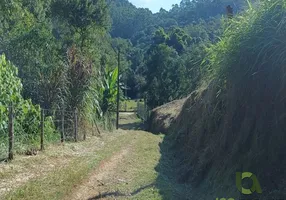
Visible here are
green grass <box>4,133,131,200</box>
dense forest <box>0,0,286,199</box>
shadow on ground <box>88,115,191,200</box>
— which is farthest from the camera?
shadow on ground <box>88,115,191,200</box>

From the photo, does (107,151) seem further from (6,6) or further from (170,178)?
(6,6)

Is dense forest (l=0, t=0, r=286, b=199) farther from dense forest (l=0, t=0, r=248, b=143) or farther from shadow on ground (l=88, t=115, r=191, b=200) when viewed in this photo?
shadow on ground (l=88, t=115, r=191, b=200)

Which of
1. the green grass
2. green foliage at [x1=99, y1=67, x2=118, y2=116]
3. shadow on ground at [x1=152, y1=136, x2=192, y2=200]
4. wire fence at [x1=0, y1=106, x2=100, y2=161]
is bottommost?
shadow on ground at [x1=152, y1=136, x2=192, y2=200]

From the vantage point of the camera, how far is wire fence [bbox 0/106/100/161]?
938cm

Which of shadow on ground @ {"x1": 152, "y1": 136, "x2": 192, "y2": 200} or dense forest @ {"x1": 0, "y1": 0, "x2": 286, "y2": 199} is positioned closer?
dense forest @ {"x1": 0, "y1": 0, "x2": 286, "y2": 199}

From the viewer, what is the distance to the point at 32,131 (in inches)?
472

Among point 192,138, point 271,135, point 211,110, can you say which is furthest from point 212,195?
point 192,138

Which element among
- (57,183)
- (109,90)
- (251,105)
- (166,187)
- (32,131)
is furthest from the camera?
(109,90)

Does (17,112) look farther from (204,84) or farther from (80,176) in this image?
(204,84)

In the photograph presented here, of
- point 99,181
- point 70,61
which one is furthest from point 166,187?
point 70,61

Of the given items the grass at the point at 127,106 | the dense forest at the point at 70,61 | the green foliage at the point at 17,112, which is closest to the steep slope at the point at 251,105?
the dense forest at the point at 70,61

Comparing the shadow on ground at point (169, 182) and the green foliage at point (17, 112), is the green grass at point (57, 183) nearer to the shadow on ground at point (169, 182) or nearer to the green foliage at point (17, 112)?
the shadow on ground at point (169, 182)

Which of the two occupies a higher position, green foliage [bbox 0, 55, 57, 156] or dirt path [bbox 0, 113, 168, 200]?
green foliage [bbox 0, 55, 57, 156]

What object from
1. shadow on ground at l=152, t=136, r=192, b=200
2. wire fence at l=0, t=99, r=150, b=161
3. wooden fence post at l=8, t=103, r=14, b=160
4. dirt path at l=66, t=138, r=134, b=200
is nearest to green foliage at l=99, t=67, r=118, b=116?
wire fence at l=0, t=99, r=150, b=161
